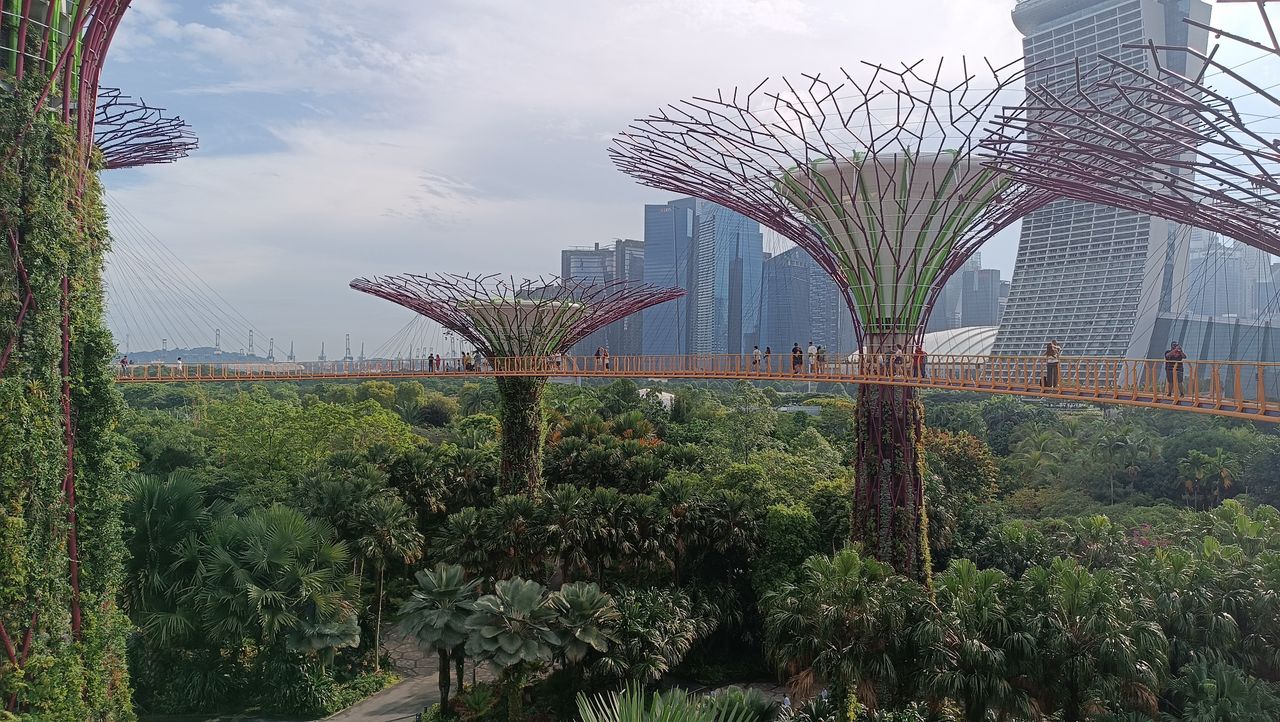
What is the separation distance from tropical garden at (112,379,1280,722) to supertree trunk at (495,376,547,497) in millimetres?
1427

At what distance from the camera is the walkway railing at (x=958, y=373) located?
11219 millimetres

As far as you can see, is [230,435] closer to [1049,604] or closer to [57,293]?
[57,293]

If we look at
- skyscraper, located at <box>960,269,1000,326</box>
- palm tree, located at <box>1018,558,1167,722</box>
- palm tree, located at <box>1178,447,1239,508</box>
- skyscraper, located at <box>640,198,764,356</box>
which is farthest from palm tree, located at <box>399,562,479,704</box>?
skyscraper, located at <box>960,269,1000,326</box>

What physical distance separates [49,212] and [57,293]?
140cm

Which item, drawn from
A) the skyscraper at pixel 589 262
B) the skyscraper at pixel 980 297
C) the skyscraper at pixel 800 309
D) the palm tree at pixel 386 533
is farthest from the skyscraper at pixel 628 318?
the palm tree at pixel 386 533

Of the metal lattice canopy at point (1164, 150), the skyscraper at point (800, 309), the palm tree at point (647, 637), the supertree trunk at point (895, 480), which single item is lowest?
the palm tree at point (647, 637)

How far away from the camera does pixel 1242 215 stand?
569 inches

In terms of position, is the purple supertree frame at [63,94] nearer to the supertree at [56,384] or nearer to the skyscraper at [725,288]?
the supertree at [56,384]

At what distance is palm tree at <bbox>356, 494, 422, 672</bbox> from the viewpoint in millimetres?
21453

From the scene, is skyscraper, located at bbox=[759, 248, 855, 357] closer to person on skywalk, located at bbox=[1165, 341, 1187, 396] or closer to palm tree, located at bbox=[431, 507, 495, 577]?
Answer: palm tree, located at bbox=[431, 507, 495, 577]

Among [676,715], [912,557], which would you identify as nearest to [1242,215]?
[912,557]

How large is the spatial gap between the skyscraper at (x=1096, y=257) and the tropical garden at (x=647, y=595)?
91.8 ft

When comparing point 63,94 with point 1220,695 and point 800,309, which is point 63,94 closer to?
point 1220,695

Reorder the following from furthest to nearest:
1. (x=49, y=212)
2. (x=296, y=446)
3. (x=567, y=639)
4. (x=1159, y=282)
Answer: (x=1159, y=282) < (x=296, y=446) < (x=567, y=639) < (x=49, y=212)
